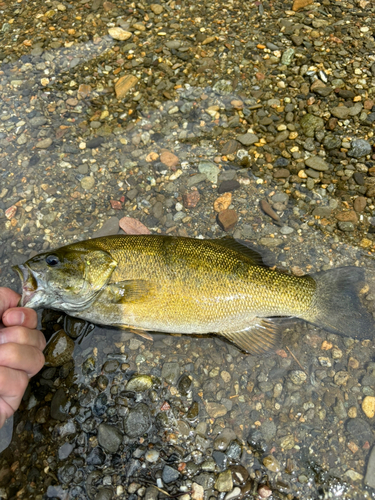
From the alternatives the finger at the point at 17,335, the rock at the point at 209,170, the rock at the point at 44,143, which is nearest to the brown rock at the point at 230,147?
the rock at the point at 209,170

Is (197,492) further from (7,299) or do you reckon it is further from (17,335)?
(7,299)

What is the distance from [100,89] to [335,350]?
468cm

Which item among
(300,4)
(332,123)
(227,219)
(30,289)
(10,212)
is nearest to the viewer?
(30,289)

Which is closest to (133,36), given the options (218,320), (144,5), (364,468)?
(144,5)

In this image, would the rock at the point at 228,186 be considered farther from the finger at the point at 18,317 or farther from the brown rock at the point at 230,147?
the finger at the point at 18,317

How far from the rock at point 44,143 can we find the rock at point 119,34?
2.18 meters

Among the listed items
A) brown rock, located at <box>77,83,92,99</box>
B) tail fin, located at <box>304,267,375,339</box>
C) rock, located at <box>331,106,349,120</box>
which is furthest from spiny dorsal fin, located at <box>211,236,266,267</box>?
brown rock, located at <box>77,83,92,99</box>

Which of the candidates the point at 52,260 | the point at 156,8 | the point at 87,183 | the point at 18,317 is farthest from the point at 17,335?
the point at 156,8

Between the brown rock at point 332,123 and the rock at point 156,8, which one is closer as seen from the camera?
the brown rock at point 332,123

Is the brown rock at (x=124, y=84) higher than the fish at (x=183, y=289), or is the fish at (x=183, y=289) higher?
the brown rock at (x=124, y=84)

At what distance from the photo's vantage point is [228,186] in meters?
4.59

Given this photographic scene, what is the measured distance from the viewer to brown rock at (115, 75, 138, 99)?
5.36m

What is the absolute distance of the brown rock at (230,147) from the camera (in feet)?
15.8

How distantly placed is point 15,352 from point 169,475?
1.73m
